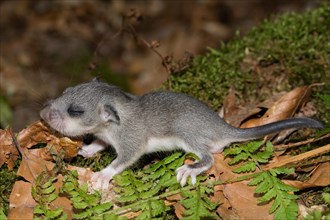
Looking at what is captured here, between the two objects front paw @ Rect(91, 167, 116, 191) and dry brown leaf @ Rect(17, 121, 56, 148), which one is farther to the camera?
dry brown leaf @ Rect(17, 121, 56, 148)

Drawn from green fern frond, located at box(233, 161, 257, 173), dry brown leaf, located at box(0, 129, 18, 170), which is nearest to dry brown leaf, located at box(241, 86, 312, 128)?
green fern frond, located at box(233, 161, 257, 173)

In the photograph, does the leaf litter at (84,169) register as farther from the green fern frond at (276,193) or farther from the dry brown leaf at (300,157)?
the green fern frond at (276,193)

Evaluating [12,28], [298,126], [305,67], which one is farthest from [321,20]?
[12,28]

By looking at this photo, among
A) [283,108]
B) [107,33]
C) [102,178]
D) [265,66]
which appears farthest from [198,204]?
[107,33]

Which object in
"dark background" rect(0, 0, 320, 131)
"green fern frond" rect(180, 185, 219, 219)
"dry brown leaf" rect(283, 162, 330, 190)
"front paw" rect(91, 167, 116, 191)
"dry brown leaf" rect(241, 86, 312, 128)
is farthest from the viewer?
"dark background" rect(0, 0, 320, 131)

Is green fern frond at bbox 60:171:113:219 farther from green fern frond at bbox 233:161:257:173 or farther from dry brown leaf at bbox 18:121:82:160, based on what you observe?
green fern frond at bbox 233:161:257:173

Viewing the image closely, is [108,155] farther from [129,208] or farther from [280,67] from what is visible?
[280,67]

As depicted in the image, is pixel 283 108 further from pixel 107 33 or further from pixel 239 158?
pixel 107 33

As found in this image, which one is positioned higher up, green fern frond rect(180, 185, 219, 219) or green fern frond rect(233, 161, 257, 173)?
green fern frond rect(233, 161, 257, 173)
